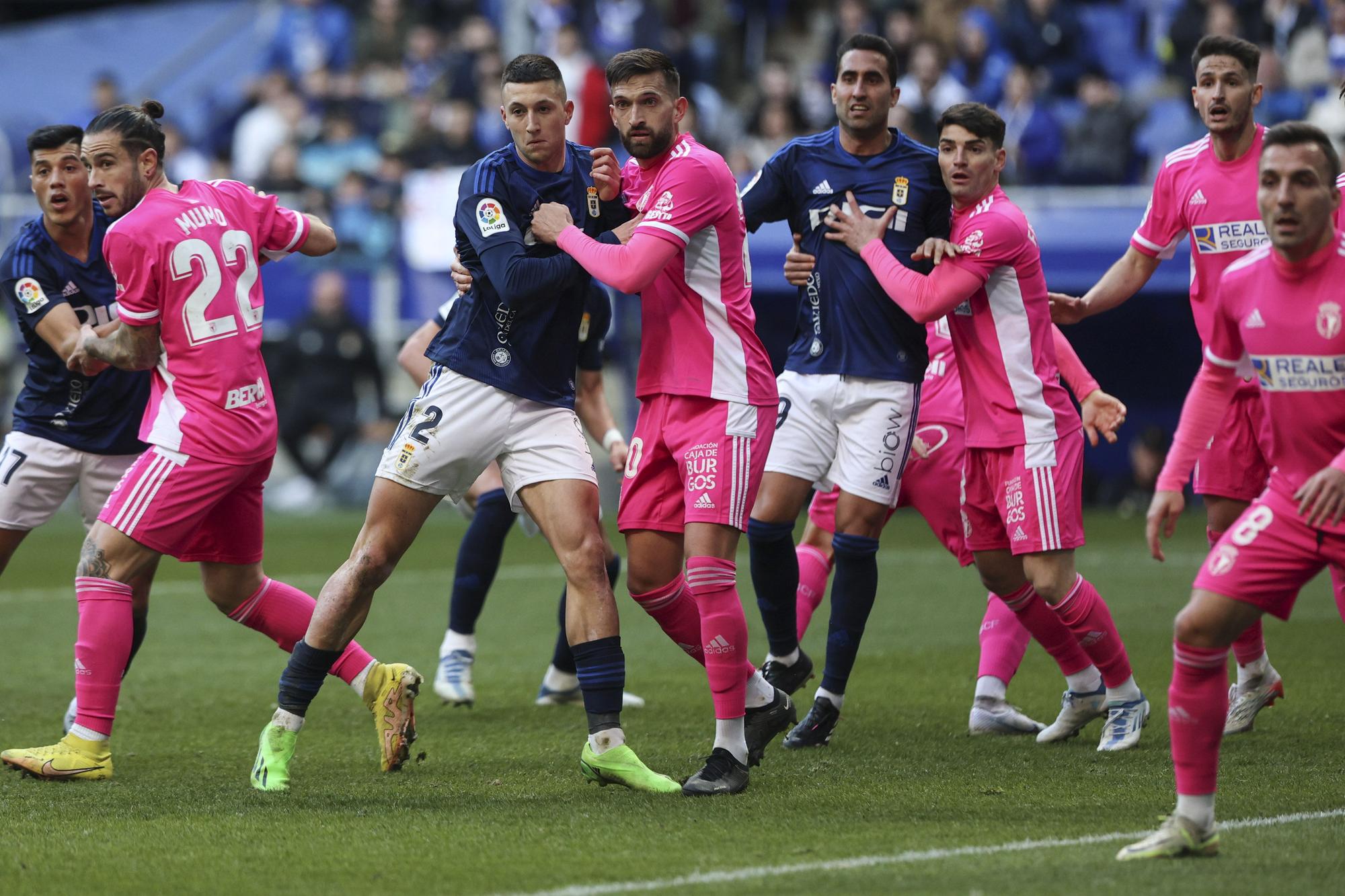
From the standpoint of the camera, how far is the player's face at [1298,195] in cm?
497

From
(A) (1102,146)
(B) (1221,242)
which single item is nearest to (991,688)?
(B) (1221,242)

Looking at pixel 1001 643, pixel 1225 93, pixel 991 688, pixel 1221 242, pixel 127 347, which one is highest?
pixel 1225 93

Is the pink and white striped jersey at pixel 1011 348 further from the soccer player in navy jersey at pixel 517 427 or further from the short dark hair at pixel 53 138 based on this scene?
the short dark hair at pixel 53 138

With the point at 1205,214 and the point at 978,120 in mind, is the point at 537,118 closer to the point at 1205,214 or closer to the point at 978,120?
the point at 978,120

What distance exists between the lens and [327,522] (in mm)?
17422

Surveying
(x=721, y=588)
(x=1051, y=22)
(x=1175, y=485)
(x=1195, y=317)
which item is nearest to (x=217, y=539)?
(x=721, y=588)

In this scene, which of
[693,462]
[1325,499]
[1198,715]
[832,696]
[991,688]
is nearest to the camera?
[1325,499]

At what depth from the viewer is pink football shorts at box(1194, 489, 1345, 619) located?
195 inches

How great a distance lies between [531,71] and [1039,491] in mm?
2486

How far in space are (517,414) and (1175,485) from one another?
88.4 inches

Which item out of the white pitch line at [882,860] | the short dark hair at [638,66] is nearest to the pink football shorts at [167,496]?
the short dark hair at [638,66]

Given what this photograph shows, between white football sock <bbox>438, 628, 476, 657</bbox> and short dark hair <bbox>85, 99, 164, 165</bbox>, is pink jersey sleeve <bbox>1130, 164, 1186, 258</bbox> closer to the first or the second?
white football sock <bbox>438, 628, 476, 657</bbox>

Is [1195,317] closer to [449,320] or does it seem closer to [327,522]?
[449,320]

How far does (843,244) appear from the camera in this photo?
7.13 meters
